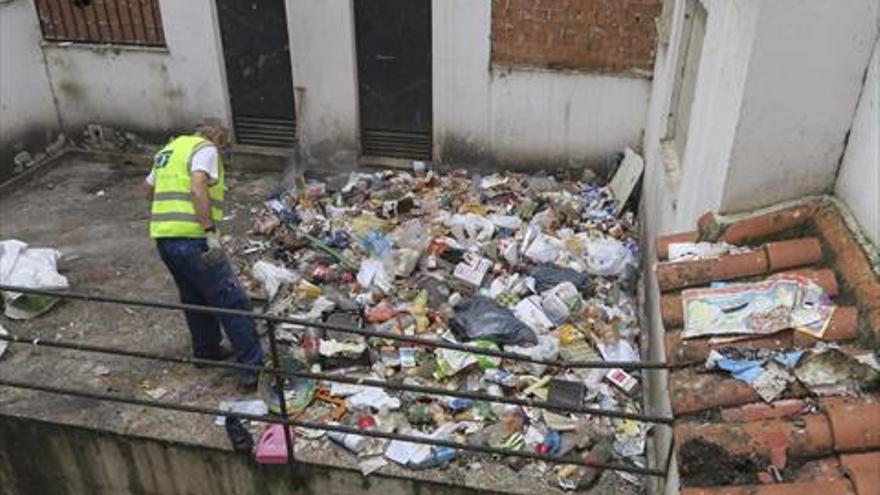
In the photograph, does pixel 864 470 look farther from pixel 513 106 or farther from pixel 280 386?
pixel 513 106

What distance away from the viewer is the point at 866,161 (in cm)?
254

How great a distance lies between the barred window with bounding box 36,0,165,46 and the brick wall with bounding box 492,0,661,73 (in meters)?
3.88

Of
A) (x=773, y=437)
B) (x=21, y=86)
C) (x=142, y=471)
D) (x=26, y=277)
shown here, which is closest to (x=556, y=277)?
(x=142, y=471)

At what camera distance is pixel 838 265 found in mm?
2525

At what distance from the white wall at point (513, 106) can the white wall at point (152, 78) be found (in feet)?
8.56

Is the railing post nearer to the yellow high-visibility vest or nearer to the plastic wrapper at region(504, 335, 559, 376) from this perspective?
the yellow high-visibility vest

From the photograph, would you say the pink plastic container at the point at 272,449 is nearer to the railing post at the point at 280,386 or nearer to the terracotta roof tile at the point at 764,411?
the railing post at the point at 280,386

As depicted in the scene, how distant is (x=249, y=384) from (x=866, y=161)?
3849 mm

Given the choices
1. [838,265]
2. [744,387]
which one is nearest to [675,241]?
[838,265]

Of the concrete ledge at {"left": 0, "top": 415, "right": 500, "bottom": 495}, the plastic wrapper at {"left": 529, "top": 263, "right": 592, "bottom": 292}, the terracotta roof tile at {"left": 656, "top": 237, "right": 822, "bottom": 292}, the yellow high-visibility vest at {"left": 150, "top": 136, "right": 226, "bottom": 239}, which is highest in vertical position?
the terracotta roof tile at {"left": 656, "top": 237, "right": 822, "bottom": 292}

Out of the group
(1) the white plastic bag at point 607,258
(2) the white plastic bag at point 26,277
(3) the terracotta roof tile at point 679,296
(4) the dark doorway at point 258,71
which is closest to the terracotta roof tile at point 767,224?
(3) the terracotta roof tile at point 679,296

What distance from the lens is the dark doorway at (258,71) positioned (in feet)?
25.9

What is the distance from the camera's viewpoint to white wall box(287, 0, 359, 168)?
24.9ft

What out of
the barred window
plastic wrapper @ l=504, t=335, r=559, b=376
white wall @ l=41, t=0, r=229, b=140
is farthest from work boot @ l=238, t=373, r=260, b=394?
the barred window
